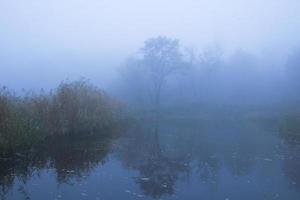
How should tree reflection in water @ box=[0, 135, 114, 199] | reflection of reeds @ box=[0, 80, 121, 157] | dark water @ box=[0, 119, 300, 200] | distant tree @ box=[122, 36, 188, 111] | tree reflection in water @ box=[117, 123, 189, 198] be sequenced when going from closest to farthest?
dark water @ box=[0, 119, 300, 200] → tree reflection in water @ box=[117, 123, 189, 198] → tree reflection in water @ box=[0, 135, 114, 199] → reflection of reeds @ box=[0, 80, 121, 157] → distant tree @ box=[122, 36, 188, 111]

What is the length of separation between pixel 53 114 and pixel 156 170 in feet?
37.2

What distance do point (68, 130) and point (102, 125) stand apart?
4.88 m

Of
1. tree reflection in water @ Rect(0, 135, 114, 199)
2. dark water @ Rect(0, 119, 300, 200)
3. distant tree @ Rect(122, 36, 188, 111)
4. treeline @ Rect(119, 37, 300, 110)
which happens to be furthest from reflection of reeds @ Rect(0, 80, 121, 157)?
distant tree @ Rect(122, 36, 188, 111)

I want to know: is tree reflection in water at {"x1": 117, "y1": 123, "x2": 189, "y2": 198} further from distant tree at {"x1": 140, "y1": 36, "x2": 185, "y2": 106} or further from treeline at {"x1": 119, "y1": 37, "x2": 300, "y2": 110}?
distant tree at {"x1": 140, "y1": 36, "x2": 185, "y2": 106}

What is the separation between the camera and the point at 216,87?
9612 centimetres

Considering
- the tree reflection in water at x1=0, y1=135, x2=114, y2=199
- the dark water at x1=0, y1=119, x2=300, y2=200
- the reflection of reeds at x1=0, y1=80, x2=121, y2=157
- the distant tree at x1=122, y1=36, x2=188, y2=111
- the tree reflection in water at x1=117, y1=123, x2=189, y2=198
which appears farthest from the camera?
the distant tree at x1=122, y1=36, x2=188, y2=111

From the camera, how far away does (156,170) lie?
18984mm

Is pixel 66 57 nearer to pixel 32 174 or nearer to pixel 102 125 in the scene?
pixel 102 125

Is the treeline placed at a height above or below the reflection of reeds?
above

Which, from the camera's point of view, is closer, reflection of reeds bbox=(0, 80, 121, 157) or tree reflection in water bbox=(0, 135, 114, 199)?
tree reflection in water bbox=(0, 135, 114, 199)

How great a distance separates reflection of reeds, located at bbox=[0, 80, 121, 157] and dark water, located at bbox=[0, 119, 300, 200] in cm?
114

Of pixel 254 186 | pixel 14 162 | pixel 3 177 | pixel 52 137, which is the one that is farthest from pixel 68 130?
pixel 254 186

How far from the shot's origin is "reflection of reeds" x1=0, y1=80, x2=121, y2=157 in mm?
21213

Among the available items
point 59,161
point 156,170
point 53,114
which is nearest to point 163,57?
point 53,114
